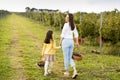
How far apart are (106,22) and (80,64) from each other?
241 inches

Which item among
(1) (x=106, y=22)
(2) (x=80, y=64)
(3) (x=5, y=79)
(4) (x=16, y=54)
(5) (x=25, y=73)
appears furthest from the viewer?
(1) (x=106, y=22)

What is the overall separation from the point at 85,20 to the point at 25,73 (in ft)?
38.9

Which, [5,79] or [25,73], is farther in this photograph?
[25,73]

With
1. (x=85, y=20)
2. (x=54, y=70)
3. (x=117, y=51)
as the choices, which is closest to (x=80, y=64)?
(x=54, y=70)

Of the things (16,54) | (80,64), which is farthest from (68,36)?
(16,54)

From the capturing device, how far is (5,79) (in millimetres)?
10570

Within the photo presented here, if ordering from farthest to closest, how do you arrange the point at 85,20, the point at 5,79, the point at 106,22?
the point at 85,20, the point at 106,22, the point at 5,79

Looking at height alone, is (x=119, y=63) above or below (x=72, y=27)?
below

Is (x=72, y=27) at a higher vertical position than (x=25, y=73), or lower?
higher

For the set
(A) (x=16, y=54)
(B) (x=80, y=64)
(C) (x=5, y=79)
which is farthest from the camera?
(A) (x=16, y=54)

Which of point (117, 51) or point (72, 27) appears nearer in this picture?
point (72, 27)

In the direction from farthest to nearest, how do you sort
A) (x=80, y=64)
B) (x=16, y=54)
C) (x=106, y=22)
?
(x=106, y=22) → (x=16, y=54) → (x=80, y=64)

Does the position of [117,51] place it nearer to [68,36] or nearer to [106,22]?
[106,22]

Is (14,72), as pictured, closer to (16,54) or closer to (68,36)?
(68,36)
